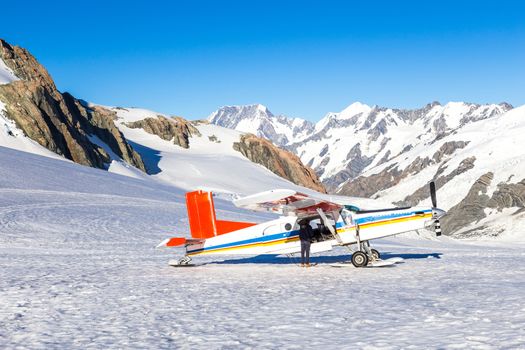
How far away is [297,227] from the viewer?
51.7 ft

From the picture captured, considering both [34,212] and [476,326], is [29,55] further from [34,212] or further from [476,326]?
[476,326]

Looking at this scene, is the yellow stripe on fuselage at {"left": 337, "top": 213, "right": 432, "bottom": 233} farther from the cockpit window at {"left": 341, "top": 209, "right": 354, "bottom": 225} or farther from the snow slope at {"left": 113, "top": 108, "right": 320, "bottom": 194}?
the snow slope at {"left": 113, "top": 108, "right": 320, "bottom": 194}

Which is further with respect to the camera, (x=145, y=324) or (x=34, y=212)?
(x=34, y=212)

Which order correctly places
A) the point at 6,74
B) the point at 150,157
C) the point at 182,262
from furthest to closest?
1. the point at 150,157
2. the point at 6,74
3. the point at 182,262

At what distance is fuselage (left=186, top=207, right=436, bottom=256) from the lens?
593 inches

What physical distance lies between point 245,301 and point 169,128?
12512cm

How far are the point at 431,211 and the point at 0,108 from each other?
71362 millimetres

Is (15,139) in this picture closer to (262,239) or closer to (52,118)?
(52,118)

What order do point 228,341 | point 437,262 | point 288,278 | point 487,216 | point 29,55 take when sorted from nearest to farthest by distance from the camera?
point 228,341 → point 288,278 → point 437,262 → point 29,55 → point 487,216

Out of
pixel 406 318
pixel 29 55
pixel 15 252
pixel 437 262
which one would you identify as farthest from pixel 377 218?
pixel 29 55

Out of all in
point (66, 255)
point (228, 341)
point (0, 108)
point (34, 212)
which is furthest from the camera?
point (0, 108)

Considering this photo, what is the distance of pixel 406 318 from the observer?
8.00 meters

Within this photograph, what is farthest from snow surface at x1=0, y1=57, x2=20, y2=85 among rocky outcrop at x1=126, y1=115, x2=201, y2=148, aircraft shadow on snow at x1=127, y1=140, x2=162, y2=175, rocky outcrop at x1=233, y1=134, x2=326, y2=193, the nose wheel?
the nose wheel

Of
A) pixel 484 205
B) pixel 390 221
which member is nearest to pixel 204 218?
pixel 390 221
